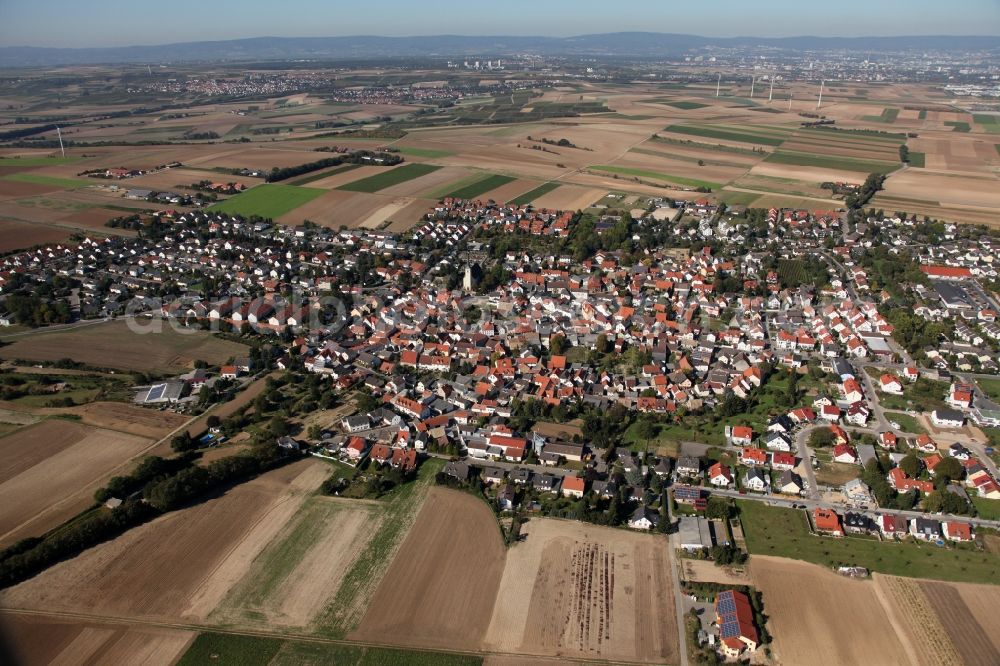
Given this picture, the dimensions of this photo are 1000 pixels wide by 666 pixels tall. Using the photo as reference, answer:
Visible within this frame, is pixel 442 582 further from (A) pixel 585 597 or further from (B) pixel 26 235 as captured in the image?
(B) pixel 26 235

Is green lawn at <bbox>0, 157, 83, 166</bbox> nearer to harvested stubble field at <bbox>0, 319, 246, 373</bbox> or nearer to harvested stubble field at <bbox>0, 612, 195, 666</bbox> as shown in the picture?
harvested stubble field at <bbox>0, 319, 246, 373</bbox>

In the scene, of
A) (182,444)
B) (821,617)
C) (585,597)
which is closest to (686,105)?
(182,444)

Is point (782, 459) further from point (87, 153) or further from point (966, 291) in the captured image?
point (87, 153)

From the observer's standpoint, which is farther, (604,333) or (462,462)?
(604,333)

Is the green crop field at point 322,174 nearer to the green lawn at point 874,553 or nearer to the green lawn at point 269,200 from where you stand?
the green lawn at point 269,200

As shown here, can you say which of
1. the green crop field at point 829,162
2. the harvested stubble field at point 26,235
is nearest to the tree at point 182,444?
the harvested stubble field at point 26,235

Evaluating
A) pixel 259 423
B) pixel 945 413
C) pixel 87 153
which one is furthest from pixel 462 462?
pixel 87 153
